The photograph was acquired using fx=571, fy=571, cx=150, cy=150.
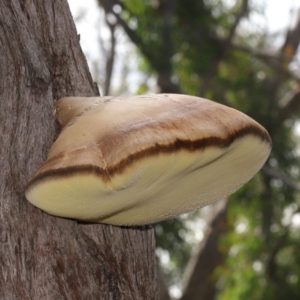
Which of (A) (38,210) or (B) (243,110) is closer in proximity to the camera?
(A) (38,210)

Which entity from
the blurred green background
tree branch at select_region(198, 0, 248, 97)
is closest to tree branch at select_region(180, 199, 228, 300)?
the blurred green background

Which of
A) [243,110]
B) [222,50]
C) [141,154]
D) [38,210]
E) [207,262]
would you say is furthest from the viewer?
[207,262]

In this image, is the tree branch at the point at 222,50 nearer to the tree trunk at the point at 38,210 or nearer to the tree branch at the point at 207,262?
the tree branch at the point at 207,262

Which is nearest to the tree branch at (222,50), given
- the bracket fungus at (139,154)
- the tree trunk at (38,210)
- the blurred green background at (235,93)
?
the blurred green background at (235,93)

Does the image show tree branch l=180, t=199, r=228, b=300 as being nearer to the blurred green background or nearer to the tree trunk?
the blurred green background

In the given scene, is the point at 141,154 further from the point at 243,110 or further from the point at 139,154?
the point at 243,110

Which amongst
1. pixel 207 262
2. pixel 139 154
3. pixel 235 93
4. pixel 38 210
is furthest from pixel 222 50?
pixel 139 154

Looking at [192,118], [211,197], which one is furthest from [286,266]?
[192,118]

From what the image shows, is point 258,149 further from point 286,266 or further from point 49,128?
point 286,266
